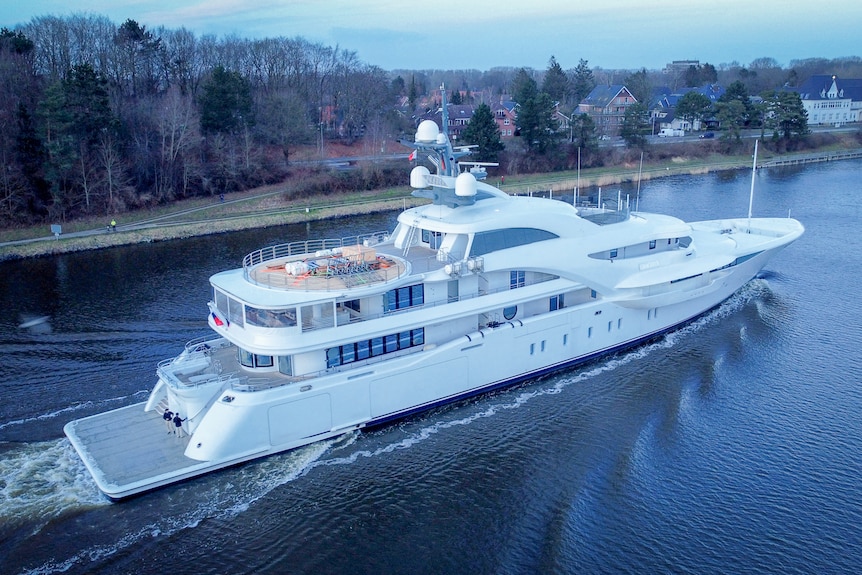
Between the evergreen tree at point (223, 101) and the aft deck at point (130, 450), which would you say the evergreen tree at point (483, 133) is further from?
the aft deck at point (130, 450)

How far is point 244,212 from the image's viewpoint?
4766 centimetres

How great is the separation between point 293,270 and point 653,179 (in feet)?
160

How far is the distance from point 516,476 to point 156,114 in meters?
44.0

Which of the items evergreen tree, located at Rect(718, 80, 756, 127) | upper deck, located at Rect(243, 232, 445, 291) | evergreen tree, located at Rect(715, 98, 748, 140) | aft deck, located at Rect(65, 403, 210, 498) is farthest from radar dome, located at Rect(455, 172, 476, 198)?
evergreen tree, located at Rect(718, 80, 756, 127)

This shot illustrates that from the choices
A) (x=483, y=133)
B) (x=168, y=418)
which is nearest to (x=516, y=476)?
(x=168, y=418)

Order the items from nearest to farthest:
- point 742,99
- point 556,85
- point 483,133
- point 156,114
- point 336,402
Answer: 1. point 336,402
2. point 156,114
3. point 483,133
4. point 742,99
5. point 556,85

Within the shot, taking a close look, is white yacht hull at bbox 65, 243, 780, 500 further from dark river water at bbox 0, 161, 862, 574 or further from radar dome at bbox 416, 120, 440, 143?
radar dome at bbox 416, 120, 440, 143

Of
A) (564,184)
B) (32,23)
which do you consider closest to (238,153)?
(32,23)

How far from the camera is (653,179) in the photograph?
201 feet

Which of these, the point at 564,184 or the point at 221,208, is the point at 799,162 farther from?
the point at 221,208

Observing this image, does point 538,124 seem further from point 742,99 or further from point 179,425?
point 179,425

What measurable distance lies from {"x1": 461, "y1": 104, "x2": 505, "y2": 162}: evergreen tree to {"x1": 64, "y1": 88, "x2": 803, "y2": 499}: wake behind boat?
3057 cm

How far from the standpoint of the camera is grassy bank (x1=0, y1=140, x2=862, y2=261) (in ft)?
129

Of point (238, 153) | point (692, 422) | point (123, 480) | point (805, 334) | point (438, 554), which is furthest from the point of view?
point (238, 153)
